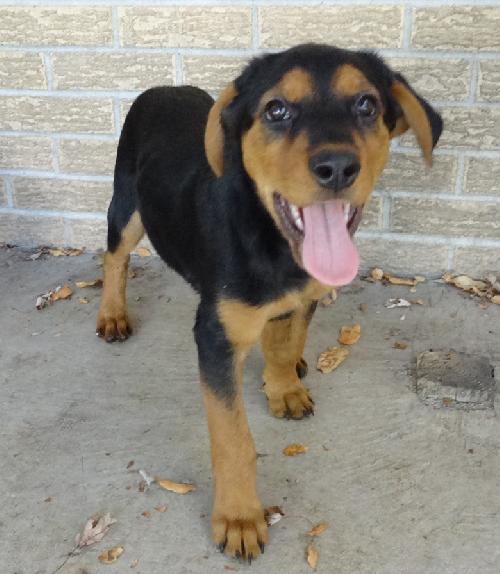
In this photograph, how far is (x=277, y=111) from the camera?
2607 mm

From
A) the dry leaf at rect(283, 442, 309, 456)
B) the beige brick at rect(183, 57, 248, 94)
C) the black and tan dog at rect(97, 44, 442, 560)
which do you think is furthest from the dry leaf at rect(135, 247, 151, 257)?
the dry leaf at rect(283, 442, 309, 456)

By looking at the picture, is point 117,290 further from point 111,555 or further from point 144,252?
point 111,555

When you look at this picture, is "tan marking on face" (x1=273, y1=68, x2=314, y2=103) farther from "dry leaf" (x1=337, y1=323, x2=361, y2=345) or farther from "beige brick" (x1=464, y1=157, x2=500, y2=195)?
"beige brick" (x1=464, y1=157, x2=500, y2=195)

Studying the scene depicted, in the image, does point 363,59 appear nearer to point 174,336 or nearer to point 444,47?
point 444,47

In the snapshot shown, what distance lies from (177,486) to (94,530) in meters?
0.39

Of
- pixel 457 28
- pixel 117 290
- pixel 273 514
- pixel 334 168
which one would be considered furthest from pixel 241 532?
pixel 457 28

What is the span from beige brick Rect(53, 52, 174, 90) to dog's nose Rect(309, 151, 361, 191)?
8.50 feet

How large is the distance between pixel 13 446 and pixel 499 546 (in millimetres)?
2097

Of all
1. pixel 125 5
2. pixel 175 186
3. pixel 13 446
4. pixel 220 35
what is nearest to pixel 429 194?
pixel 220 35

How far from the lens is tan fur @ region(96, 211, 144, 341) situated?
411cm

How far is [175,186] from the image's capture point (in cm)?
340

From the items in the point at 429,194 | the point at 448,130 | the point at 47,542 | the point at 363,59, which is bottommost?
the point at 47,542

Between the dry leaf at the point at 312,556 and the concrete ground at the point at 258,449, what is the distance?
2cm

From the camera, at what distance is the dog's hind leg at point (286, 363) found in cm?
338
